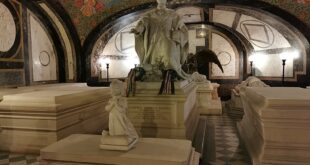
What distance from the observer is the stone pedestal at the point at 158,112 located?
3875mm

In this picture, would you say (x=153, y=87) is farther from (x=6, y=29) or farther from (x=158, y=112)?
(x=6, y=29)

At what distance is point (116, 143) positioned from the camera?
2.60 metres

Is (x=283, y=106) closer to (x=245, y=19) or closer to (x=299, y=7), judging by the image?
(x=299, y=7)

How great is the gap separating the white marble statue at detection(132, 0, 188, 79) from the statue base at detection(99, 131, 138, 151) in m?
2.01

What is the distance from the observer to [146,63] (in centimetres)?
453

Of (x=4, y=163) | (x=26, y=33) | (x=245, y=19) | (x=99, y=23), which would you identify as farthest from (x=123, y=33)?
(x=4, y=163)

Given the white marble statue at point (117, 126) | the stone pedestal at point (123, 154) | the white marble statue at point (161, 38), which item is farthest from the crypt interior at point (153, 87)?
the white marble statue at point (161, 38)

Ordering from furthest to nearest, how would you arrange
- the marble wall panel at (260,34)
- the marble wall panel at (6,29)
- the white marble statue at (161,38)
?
the marble wall panel at (260,34)
the marble wall panel at (6,29)
the white marble statue at (161,38)

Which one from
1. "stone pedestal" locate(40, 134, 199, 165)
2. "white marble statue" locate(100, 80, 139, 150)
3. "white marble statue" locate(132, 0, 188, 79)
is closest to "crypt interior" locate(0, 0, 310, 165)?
"stone pedestal" locate(40, 134, 199, 165)

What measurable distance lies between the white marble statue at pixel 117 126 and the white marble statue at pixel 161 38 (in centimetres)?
184

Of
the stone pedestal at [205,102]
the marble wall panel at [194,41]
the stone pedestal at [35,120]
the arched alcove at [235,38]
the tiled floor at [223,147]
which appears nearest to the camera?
the tiled floor at [223,147]

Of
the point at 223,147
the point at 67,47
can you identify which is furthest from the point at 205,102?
the point at 67,47

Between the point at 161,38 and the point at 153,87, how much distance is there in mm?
945

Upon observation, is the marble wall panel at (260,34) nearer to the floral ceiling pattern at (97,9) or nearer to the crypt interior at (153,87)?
the crypt interior at (153,87)
